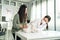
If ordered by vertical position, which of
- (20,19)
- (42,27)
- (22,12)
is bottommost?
(42,27)

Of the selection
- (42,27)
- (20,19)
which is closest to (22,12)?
(20,19)

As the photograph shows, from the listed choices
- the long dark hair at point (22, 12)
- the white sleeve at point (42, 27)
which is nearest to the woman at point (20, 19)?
the long dark hair at point (22, 12)

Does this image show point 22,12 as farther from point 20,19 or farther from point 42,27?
point 42,27

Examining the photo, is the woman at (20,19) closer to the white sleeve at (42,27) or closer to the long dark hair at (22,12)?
the long dark hair at (22,12)

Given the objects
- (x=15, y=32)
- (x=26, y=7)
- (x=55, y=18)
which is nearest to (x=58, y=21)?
(x=55, y=18)

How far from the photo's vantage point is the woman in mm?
1694

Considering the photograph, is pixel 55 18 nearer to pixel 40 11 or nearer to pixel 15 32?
pixel 40 11

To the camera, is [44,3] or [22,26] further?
[44,3]

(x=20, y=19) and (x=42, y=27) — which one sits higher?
(x=20, y=19)

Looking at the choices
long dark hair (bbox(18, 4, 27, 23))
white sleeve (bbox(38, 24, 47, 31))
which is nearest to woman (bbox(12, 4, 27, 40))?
long dark hair (bbox(18, 4, 27, 23))

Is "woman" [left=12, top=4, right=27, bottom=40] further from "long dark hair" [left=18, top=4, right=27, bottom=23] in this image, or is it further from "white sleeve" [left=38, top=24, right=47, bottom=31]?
"white sleeve" [left=38, top=24, right=47, bottom=31]

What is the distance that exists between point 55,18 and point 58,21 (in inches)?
3.5

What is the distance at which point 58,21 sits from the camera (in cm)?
183

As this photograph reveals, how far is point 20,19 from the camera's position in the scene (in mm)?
1726
